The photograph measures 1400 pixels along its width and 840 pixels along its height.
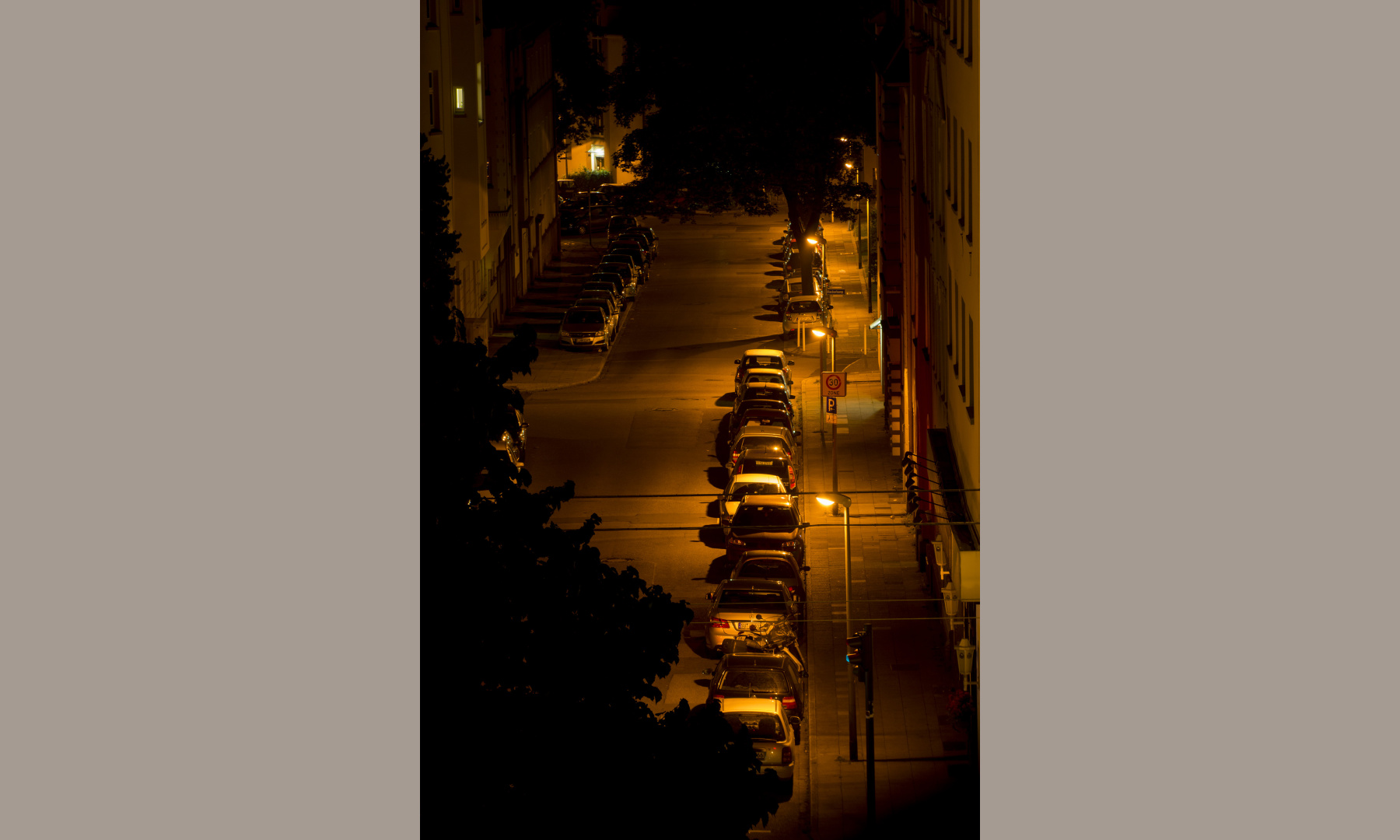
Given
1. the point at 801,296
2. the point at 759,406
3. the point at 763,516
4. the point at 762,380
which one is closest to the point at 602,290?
the point at 801,296

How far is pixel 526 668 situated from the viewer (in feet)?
50.8

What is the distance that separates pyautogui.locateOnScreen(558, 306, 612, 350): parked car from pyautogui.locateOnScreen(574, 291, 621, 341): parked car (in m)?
1.00

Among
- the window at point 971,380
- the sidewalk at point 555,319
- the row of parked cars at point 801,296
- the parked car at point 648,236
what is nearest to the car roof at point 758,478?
the sidewalk at point 555,319

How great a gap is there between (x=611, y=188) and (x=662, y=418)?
168 feet

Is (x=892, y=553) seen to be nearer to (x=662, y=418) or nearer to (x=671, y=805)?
(x=662, y=418)

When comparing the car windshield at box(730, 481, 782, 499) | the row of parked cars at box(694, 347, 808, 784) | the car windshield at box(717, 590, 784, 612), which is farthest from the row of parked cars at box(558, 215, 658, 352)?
the car windshield at box(717, 590, 784, 612)

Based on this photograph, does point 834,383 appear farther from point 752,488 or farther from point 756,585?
point 756,585

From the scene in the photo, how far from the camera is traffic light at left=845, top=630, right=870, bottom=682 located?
25406 millimetres

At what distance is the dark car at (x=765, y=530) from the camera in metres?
36.4

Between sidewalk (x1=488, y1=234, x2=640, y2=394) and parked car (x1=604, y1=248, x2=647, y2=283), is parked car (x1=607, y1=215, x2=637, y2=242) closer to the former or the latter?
sidewalk (x1=488, y1=234, x2=640, y2=394)

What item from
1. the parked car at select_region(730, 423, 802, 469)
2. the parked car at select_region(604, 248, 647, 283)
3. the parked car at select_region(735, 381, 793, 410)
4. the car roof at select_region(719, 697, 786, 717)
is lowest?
the car roof at select_region(719, 697, 786, 717)

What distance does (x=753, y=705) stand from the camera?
26.7 m

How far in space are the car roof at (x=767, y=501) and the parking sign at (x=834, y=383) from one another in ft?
15.8

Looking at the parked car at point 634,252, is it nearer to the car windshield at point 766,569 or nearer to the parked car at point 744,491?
the parked car at point 744,491
